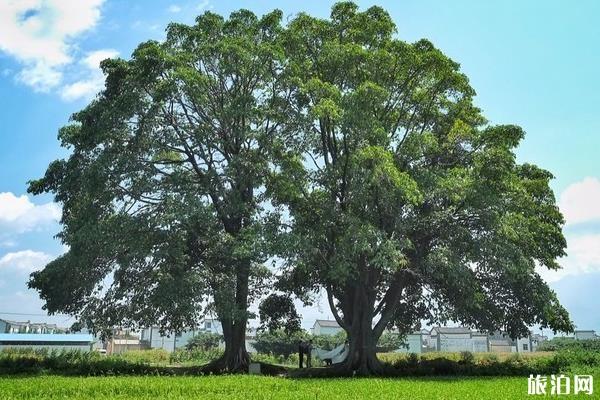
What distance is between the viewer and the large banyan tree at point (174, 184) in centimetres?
2156

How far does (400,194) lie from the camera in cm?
1981

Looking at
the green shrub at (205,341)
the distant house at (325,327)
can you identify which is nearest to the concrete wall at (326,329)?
the distant house at (325,327)

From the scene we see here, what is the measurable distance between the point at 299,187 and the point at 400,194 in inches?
174

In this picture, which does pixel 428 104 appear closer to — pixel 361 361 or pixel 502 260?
pixel 502 260

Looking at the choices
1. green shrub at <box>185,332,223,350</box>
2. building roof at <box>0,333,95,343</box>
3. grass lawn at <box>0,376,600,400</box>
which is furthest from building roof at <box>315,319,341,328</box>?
grass lawn at <box>0,376,600,400</box>

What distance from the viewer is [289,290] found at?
27.2 metres

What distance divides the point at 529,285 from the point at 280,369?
36.1 ft

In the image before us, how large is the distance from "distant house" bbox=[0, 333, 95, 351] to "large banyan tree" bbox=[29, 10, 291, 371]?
1937 cm

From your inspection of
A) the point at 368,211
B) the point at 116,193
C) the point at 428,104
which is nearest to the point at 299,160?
the point at 368,211

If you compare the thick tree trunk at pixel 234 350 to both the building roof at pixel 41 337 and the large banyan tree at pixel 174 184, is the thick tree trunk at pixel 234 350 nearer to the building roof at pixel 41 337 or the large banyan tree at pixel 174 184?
the large banyan tree at pixel 174 184

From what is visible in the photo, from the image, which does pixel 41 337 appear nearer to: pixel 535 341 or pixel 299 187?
pixel 299 187

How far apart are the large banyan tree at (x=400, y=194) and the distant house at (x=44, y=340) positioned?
24.5 metres

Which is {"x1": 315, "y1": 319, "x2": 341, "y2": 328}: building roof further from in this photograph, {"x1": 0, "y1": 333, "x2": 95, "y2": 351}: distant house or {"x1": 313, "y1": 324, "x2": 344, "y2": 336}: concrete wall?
{"x1": 0, "y1": 333, "x2": 95, "y2": 351}: distant house

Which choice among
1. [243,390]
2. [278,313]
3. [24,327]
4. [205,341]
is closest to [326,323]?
[205,341]
